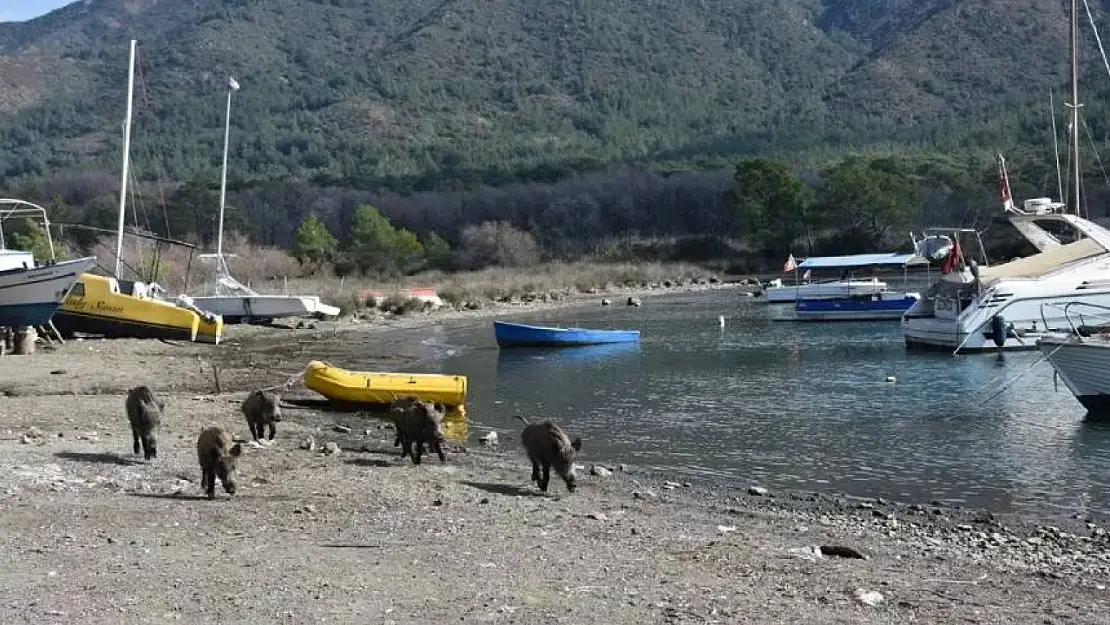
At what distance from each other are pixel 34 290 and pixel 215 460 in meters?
20.1

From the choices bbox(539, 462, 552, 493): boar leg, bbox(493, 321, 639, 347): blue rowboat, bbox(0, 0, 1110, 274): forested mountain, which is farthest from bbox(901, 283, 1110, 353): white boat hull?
bbox(0, 0, 1110, 274): forested mountain

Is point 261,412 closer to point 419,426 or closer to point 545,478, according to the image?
point 419,426

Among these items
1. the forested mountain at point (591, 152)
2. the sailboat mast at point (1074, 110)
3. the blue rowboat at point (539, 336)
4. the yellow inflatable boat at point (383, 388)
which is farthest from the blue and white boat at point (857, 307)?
the forested mountain at point (591, 152)

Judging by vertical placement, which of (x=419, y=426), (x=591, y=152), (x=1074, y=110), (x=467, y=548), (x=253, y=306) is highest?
(x=591, y=152)

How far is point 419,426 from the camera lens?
18062 mm

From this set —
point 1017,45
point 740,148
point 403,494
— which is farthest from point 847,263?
point 1017,45

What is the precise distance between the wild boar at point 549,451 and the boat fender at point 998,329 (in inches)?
949

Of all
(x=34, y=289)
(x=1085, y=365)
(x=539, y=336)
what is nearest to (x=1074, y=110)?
(x=539, y=336)

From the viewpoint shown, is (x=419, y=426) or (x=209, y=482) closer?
(x=209, y=482)

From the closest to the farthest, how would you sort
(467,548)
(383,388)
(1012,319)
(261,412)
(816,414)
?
(467,548) < (261,412) < (383,388) < (816,414) < (1012,319)

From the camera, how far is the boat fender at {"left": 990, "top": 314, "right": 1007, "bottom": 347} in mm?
36812

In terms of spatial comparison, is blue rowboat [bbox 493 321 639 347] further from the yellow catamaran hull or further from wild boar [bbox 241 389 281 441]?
wild boar [bbox 241 389 281 441]

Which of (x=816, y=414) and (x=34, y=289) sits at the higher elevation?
(x=34, y=289)

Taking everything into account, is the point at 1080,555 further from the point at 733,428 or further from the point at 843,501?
the point at 733,428
